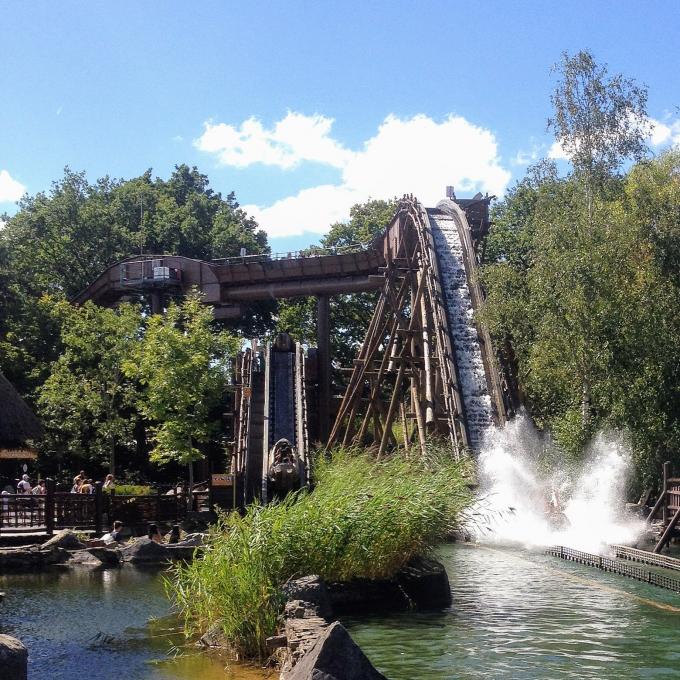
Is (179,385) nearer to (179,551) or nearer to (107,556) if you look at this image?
(179,551)

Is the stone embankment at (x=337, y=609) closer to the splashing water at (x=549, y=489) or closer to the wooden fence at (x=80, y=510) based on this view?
the splashing water at (x=549, y=489)

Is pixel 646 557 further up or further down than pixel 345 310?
further down

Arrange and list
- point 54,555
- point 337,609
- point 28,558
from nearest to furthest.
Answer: point 337,609 → point 28,558 → point 54,555

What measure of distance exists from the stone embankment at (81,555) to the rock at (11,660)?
1183 cm

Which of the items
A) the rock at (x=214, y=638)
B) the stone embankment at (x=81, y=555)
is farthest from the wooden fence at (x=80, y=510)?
the rock at (x=214, y=638)

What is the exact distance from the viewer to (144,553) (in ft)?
72.1

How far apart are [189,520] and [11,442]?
481 inches

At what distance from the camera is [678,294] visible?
2542cm

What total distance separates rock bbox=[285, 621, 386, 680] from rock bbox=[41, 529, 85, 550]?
14.3 m

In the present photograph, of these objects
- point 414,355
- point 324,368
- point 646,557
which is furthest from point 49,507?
point 324,368

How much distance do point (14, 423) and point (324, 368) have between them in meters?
27.1

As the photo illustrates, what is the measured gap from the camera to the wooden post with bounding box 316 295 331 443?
42500 millimetres

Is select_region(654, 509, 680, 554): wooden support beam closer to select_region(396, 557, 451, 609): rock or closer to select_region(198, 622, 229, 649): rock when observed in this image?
select_region(396, 557, 451, 609): rock

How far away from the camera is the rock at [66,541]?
73.9ft
